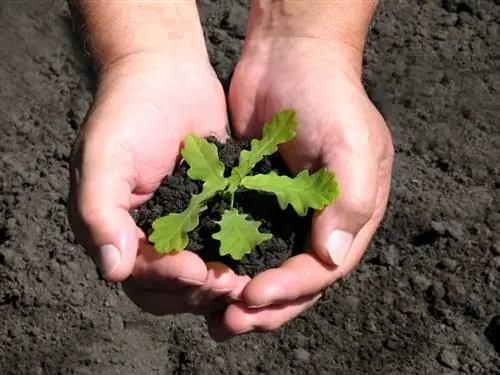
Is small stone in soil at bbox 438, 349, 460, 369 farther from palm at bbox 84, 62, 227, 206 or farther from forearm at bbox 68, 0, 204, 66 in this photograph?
forearm at bbox 68, 0, 204, 66

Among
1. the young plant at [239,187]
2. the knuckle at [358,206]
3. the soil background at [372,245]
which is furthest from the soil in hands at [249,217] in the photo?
the soil background at [372,245]

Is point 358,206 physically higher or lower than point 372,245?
higher

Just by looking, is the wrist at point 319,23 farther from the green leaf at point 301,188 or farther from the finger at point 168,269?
the finger at point 168,269

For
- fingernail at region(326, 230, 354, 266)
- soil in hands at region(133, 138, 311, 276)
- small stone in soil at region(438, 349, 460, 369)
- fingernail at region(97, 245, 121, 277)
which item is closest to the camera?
fingernail at region(97, 245, 121, 277)

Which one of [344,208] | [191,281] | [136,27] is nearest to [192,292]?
[191,281]

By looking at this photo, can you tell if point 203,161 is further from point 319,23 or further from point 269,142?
point 319,23

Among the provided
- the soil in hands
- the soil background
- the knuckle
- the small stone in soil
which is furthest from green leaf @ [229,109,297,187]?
the small stone in soil

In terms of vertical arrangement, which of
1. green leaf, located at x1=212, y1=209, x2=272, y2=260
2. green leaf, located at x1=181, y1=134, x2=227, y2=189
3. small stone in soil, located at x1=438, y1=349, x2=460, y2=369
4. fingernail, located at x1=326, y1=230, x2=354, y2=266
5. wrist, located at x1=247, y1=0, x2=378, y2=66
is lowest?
small stone in soil, located at x1=438, y1=349, x2=460, y2=369
